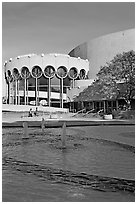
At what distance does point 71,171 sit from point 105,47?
59030 millimetres

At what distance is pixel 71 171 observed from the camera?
257 inches

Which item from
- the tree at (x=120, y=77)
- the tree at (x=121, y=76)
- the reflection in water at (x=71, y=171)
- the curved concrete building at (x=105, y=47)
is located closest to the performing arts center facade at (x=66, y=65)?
the curved concrete building at (x=105, y=47)

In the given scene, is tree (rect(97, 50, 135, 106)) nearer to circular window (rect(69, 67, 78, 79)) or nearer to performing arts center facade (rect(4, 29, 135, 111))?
performing arts center facade (rect(4, 29, 135, 111))

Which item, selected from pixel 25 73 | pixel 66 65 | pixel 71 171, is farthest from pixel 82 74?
pixel 71 171

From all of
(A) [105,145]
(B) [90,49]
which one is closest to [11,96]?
(B) [90,49]

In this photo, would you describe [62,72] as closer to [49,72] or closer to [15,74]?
[49,72]

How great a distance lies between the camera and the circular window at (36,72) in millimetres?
63103

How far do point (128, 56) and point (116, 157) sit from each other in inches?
1049

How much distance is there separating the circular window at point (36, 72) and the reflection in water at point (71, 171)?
175 feet

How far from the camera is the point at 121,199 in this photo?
4.59 meters

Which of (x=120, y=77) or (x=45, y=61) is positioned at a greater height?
(x=45, y=61)

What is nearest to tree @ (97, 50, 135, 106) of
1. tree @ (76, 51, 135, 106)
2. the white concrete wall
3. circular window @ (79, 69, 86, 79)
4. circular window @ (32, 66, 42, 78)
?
tree @ (76, 51, 135, 106)

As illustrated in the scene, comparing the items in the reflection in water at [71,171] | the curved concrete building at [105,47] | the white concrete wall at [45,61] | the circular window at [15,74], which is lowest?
the reflection in water at [71,171]

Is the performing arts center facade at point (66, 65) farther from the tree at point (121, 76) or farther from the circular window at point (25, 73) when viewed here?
the tree at point (121, 76)
